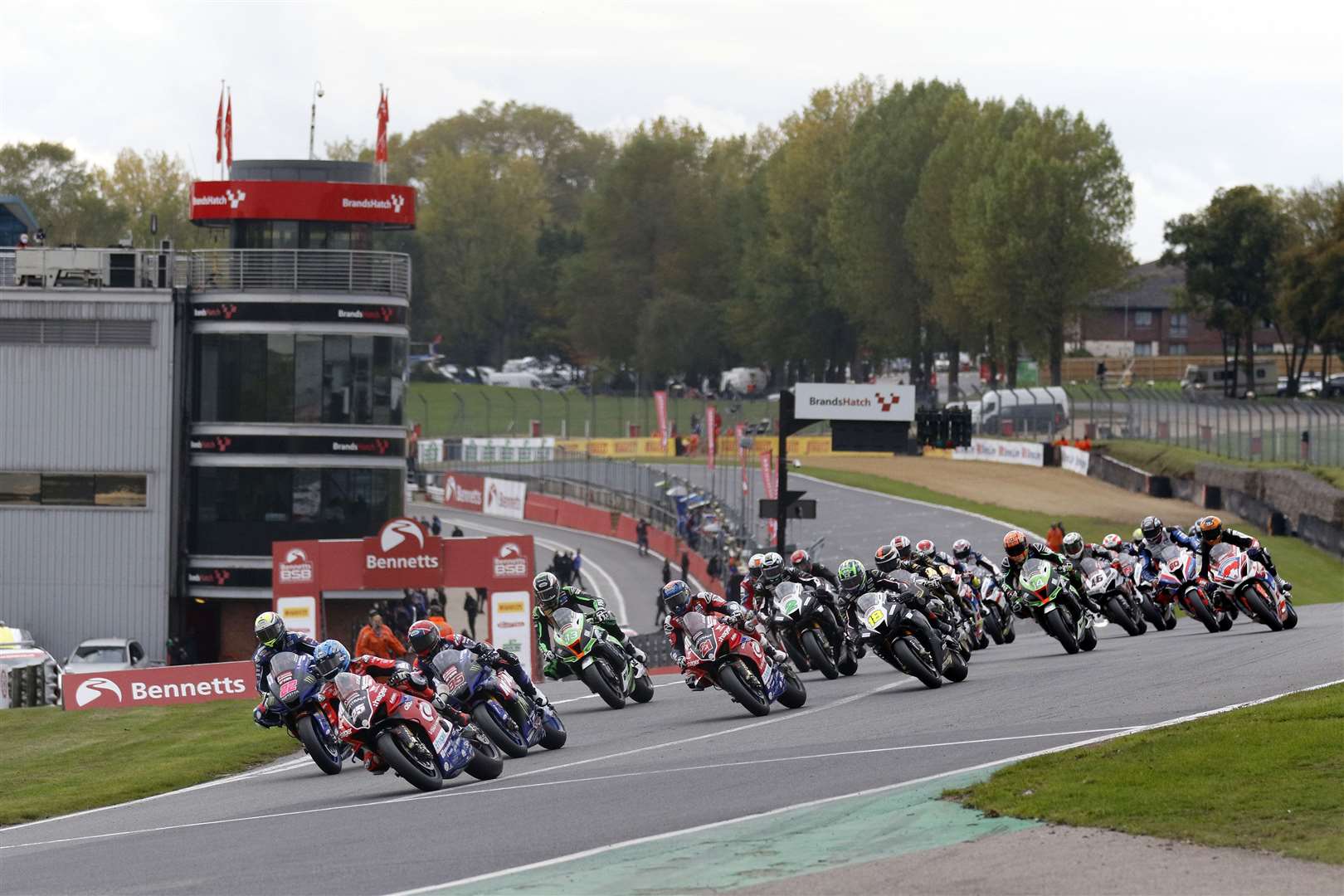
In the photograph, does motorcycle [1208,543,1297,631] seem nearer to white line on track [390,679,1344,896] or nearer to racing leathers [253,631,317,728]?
white line on track [390,679,1344,896]

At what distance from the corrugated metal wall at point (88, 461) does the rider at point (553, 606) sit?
2533cm

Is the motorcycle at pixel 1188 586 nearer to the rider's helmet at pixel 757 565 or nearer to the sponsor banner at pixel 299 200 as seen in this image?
the rider's helmet at pixel 757 565

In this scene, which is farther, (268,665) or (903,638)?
(903,638)

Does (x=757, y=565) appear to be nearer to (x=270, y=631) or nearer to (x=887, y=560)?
(x=887, y=560)

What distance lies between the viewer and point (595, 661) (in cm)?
2308

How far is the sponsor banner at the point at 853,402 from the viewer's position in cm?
4003

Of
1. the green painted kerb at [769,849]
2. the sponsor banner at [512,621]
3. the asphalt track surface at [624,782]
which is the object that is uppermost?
the green painted kerb at [769,849]

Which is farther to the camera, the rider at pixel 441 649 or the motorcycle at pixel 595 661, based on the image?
the motorcycle at pixel 595 661

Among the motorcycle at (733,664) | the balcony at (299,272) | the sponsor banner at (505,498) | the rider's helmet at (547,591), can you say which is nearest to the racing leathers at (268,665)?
the rider's helmet at (547,591)

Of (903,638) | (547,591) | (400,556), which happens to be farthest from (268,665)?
(400,556)

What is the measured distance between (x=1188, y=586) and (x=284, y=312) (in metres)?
25.0

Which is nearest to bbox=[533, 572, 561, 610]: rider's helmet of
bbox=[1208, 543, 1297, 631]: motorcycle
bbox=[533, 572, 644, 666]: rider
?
bbox=[533, 572, 644, 666]: rider

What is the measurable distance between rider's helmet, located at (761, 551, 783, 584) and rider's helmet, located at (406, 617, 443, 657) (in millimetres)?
6179

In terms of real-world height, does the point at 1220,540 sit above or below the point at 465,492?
above
